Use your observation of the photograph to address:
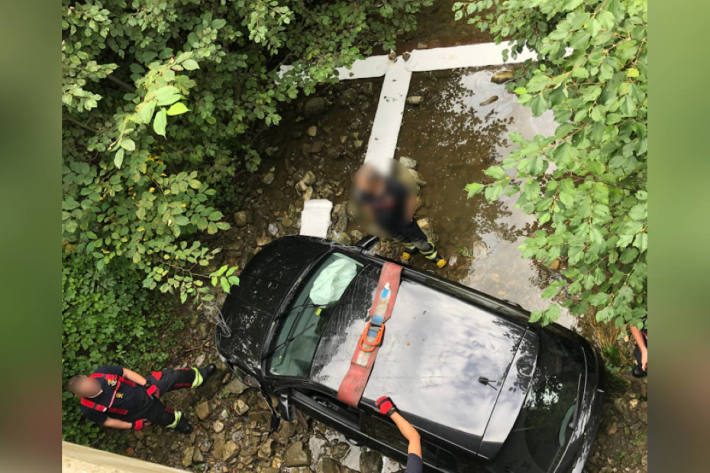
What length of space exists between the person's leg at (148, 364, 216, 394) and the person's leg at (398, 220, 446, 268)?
255 cm

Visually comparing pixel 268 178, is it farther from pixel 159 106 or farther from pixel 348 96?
pixel 159 106

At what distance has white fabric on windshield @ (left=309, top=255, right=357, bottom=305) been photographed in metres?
3.76

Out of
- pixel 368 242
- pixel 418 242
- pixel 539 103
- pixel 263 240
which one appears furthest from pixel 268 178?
pixel 539 103

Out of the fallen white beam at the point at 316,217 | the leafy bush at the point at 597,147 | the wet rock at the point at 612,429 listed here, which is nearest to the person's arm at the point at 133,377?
the fallen white beam at the point at 316,217

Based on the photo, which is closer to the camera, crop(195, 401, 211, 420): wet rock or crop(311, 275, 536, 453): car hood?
crop(311, 275, 536, 453): car hood

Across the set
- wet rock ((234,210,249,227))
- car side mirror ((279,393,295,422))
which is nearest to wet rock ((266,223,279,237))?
wet rock ((234,210,249,227))

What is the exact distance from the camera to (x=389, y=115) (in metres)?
5.58

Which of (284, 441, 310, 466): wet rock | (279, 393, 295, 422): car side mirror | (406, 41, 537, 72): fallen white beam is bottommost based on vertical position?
(284, 441, 310, 466): wet rock

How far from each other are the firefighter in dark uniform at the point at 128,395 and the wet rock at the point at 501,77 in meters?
4.73

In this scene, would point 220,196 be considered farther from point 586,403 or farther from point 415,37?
point 586,403

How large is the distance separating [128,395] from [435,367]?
9.13ft

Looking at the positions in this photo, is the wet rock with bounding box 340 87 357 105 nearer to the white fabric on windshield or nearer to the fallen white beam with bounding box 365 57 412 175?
the fallen white beam with bounding box 365 57 412 175
